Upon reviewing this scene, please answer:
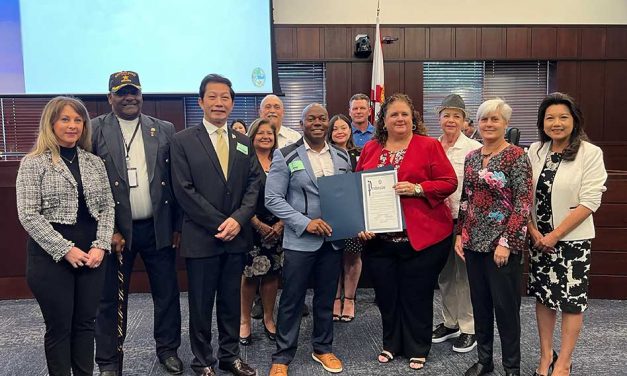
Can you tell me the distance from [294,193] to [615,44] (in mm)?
5519

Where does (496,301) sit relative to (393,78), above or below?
below

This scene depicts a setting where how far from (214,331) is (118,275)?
1.05m

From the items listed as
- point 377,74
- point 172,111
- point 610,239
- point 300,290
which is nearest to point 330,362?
point 300,290

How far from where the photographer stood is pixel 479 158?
2.33 m

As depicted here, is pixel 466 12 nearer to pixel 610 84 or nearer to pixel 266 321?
pixel 610 84

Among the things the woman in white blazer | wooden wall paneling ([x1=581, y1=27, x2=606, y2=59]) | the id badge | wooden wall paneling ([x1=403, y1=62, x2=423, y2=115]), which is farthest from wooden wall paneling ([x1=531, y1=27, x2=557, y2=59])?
the id badge

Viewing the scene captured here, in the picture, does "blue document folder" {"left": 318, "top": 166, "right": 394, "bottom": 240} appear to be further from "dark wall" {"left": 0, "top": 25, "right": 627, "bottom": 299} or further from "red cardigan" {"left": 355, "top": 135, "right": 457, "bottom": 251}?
"dark wall" {"left": 0, "top": 25, "right": 627, "bottom": 299}

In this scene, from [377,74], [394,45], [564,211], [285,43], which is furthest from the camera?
[394,45]

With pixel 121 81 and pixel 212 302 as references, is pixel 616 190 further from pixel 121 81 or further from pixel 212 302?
pixel 121 81

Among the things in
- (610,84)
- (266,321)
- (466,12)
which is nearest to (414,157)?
(266,321)

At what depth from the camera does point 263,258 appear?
2.91 meters

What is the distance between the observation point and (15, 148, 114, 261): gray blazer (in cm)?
195

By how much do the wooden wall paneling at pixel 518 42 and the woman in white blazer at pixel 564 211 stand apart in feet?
13.3

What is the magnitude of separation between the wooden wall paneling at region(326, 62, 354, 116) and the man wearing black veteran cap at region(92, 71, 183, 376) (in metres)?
3.48
